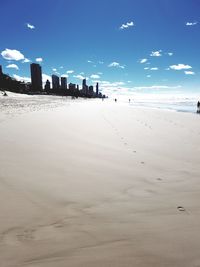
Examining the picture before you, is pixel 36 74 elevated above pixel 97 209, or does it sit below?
above

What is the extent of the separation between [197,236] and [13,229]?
174 centimetres

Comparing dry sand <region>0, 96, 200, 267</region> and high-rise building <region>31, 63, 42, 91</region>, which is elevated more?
high-rise building <region>31, 63, 42, 91</region>

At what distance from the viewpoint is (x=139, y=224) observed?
2295 mm

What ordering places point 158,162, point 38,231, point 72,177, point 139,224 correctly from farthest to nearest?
point 158,162, point 72,177, point 139,224, point 38,231

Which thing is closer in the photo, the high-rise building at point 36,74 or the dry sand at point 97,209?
the dry sand at point 97,209

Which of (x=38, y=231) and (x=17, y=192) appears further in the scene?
(x=17, y=192)

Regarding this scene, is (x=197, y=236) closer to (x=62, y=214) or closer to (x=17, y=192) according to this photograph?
(x=62, y=214)

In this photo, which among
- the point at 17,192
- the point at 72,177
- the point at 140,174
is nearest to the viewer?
the point at 17,192

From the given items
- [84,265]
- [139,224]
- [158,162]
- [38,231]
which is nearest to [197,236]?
[139,224]

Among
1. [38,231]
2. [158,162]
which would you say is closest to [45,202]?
[38,231]

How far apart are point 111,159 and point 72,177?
4.12 ft

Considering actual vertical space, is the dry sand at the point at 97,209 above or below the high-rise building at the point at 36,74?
below

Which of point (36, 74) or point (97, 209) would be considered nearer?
point (97, 209)

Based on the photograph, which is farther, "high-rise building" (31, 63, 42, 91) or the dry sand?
"high-rise building" (31, 63, 42, 91)
